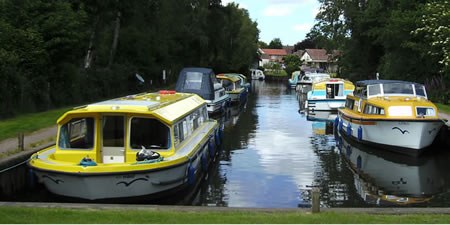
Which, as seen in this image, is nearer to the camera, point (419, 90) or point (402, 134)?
point (402, 134)

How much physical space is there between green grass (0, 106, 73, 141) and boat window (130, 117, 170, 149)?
22.1ft

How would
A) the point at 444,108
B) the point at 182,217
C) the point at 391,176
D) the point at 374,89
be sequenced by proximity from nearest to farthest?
1. the point at 182,217
2. the point at 391,176
3. the point at 374,89
4. the point at 444,108

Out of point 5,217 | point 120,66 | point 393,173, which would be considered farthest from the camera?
point 120,66

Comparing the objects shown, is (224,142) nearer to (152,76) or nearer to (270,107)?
(270,107)

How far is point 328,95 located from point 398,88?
1591cm

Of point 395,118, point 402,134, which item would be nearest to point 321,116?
point 402,134

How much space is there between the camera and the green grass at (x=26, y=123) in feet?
62.0

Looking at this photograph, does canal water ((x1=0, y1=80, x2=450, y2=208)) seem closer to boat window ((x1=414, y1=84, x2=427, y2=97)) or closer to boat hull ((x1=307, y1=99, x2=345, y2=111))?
boat window ((x1=414, y1=84, x2=427, y2=97))

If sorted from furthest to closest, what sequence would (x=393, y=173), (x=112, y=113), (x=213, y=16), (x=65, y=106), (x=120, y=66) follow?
(x=213, y=16) → (x=120, y=66) → (x=65, y=106) → (x=393, y=173) → (x=112, y=113)

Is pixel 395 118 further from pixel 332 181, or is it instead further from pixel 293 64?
pixel 293 64

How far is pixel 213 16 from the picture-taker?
242 feet

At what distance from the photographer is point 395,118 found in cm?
1988

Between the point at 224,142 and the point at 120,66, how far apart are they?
2073 cm

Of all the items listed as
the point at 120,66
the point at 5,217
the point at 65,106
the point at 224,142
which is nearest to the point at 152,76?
the point at 120,66
